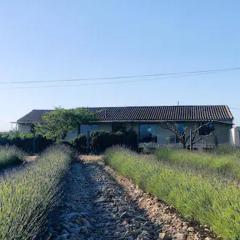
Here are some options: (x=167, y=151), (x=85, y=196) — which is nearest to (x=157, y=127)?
(x=167, y=151)

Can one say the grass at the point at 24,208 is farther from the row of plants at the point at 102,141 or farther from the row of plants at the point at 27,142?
the row of plants at the point at 27,142

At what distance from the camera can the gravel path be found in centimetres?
930

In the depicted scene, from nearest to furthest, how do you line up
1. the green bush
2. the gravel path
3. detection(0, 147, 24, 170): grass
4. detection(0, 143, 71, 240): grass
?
detection(0, 143, 71, 240): grass, the gravel path, detection(0, 147, 24, 170): grass, the green bush

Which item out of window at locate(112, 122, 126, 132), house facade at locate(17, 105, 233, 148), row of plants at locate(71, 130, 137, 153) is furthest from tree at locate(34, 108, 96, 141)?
row of plants at locate(71, 130, 137, 153)

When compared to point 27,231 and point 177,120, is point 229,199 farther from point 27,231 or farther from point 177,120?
point 177,120

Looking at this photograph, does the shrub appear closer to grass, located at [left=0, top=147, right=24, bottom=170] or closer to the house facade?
the house facade

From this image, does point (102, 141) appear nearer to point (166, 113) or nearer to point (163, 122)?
point (163, 122)

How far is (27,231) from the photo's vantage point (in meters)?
6.72

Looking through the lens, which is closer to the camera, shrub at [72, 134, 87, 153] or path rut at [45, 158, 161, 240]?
path rut at [45, 158, 161, 240]

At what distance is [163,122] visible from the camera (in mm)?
44750

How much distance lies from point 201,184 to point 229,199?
5.87ft

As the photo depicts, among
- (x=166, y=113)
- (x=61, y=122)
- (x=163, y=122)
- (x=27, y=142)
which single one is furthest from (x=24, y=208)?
(x=166, y=113)

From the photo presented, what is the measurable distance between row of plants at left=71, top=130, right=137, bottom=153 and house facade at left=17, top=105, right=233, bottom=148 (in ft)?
19.4

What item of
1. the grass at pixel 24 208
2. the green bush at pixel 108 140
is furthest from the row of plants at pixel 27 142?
the grass at pixel 24 208
